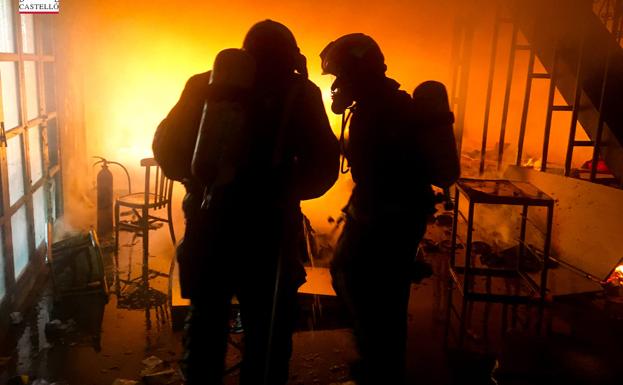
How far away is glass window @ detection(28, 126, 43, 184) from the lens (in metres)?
5.64

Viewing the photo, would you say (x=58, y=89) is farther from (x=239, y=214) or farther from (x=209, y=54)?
(x=239, y=214)

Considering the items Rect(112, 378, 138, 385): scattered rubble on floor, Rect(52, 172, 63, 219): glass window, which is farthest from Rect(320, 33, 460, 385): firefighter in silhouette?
Rect(52, 172, 63, 219): glass window

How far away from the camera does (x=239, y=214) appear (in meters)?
2.55

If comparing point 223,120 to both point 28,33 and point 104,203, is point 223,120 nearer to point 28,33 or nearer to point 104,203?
point 28,33

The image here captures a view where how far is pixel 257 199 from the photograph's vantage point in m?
2.58

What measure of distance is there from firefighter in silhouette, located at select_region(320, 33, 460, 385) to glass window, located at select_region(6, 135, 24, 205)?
326 centimetres

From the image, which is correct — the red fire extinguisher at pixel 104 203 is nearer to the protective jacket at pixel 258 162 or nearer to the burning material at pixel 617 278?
the protective jacket at pixel 258 162

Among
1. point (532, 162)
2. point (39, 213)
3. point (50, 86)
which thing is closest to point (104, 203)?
point (39, 213)

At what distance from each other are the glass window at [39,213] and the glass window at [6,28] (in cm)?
159

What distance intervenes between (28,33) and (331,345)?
4.65 m

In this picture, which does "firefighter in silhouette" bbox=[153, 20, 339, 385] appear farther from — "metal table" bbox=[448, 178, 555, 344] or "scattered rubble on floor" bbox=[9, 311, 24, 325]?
"scattered rubble on floor" bbox=[9, 311, 24, 325]

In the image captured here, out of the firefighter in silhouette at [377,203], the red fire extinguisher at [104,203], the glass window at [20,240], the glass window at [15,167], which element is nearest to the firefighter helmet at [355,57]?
the firefighter in silhouette at [377,203]

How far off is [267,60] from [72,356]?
108 inches

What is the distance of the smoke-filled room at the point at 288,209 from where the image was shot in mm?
2566
